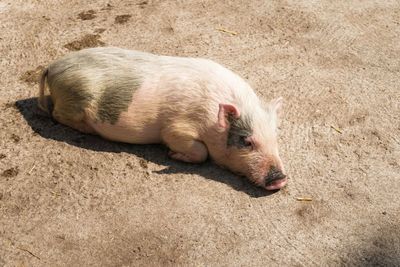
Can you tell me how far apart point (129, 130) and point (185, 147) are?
47cm

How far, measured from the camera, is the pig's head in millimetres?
4336

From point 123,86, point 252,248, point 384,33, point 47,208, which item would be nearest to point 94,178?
point 47,208

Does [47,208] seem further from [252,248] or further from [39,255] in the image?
[252,248]

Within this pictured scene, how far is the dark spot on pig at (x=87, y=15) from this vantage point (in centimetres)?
623

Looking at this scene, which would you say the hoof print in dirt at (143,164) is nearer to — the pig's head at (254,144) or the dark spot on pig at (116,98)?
the dark spot on pig at (116,98)

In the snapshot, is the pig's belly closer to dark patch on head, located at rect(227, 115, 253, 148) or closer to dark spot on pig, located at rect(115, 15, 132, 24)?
dark patch on head, located at rect(227, 115, 253, 148)

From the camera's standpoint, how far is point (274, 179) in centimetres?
437

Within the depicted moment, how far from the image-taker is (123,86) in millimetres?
4496

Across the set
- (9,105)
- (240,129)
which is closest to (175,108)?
(240,129)

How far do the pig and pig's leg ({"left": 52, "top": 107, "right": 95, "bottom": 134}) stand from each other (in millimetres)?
15

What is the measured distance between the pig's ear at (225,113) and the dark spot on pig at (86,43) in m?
2.07

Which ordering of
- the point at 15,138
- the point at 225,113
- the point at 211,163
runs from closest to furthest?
the point at 225,113 < the point at 211,163 < the point at 15,138

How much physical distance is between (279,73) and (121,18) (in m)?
1.87

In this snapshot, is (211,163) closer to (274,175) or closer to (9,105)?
(274,175)
